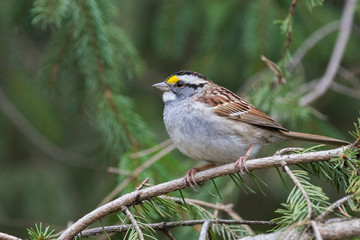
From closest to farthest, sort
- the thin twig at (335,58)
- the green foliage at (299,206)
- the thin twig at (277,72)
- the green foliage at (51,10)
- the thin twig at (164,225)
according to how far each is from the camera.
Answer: the green foliage at (299,206) < the thin twig at (164,225) < the green foliage at (51,10) < the thin twig at (277,72) < the thin twig at (335,58)

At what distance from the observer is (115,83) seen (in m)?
2.89

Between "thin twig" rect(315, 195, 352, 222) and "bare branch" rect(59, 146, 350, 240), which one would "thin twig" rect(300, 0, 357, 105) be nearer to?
"bare branch" rect(59, 146, 350, 240)

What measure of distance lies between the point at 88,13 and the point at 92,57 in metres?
0.25

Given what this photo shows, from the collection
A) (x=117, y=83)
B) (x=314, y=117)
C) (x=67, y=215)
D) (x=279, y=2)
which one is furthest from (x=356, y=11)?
(x=67, y=215)

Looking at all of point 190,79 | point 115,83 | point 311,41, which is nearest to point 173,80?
point 190,79

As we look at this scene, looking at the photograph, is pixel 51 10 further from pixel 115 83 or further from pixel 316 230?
pixel 316 230

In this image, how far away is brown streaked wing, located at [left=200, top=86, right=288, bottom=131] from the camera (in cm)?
285

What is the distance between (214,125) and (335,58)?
140cm

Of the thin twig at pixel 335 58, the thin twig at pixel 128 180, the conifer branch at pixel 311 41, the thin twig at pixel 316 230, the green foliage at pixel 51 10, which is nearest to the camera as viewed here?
the thin twig at pixel 316 230

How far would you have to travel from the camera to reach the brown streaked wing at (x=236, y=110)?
112 inches

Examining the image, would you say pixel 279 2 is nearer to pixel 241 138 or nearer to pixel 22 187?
pixel 241 138

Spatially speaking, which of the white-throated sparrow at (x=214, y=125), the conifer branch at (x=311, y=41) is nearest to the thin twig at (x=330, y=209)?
the white-throated sparrow at (x=214, y=125)

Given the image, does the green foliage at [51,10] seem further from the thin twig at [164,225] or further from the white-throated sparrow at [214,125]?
the thin twig at [164,225]

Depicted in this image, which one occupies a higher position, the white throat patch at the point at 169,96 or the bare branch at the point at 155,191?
the white throat patch at the point at 169,96
